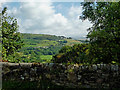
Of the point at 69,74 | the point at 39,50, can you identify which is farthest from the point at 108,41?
the point at 39,50

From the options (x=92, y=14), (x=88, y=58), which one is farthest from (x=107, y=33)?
(x=92, y=14)

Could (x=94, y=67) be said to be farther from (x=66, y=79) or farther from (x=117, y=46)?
(x=117, y=46)

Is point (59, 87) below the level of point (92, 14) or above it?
below

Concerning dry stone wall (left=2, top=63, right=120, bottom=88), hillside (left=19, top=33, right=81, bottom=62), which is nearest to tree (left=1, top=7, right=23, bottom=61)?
hillside (left=19, top=33, right=81, bottom=62)

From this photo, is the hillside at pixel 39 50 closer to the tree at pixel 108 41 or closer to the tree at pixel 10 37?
the tree at pixel 10 37

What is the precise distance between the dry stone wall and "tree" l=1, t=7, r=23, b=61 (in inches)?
262

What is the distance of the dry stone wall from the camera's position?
8.40 metres

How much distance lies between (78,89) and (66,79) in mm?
843

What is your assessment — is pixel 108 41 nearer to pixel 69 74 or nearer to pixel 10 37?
pixel 69 74

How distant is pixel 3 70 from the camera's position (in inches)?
361

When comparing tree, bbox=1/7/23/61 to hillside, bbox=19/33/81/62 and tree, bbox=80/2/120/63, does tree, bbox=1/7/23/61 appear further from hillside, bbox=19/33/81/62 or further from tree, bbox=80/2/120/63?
tree, bbox=80/2/120/63

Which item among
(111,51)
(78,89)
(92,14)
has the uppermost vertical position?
(92,14)

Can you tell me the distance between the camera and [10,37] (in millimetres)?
16344

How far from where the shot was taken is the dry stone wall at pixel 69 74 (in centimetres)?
840
